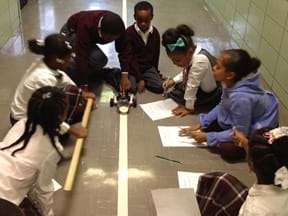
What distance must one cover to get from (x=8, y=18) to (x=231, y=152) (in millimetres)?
2573

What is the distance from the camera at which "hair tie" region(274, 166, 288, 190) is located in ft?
3.95

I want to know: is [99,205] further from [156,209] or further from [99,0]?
[99,0]

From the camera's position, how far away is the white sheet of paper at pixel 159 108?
2549mm

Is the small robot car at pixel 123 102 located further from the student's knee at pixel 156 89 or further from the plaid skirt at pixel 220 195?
the plaid skirt at pixel 220 195

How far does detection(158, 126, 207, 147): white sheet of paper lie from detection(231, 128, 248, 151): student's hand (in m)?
0.22

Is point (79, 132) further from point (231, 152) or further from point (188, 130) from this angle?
point (231, 152)

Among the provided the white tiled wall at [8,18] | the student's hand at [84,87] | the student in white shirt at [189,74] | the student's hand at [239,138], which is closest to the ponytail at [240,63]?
the student's hand at [239,138]

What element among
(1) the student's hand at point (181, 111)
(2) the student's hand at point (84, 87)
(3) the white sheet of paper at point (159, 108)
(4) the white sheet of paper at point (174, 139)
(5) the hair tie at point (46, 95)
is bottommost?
(4) the white sheet of paper at point (174, 139)

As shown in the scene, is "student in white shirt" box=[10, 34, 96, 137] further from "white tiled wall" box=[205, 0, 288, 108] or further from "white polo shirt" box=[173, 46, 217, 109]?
"white tiled wall" box=[205, 0, 288, 108]

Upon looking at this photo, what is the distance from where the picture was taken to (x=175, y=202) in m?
1.79

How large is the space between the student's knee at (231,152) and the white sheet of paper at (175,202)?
1.30 feet

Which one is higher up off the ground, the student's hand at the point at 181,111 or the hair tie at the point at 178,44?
the hair tie at the point at 178,44

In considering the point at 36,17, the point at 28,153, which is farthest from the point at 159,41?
the point at 36,17

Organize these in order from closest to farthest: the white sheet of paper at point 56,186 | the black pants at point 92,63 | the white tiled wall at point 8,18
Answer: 1. the white sheet of paper at point 56,186
2. the black pants at point 92,63
3. the white tiled wall at point 8,18
